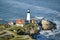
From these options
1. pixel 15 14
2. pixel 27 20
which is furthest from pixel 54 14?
pixel 15 14

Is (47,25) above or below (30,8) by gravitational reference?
below

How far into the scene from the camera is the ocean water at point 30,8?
2.79 metres

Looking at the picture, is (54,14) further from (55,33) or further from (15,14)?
(15,14)

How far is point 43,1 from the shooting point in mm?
2867

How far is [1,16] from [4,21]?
0.30 feet

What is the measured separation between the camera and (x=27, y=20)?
274 cm

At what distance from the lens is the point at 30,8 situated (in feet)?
9.25

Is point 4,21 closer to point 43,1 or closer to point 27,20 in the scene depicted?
point 27,20

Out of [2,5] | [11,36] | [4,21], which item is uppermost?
[2,5]

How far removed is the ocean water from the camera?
2785 mm

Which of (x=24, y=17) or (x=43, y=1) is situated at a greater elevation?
(x=43, y=1)

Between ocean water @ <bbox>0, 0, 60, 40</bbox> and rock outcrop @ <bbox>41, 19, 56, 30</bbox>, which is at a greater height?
ocean water @ <bbox>0, 0, 60, 40</bbox>

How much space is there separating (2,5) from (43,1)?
2.08 feet

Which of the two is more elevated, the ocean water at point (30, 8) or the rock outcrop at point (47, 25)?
the ocean water at point (30, 8)
